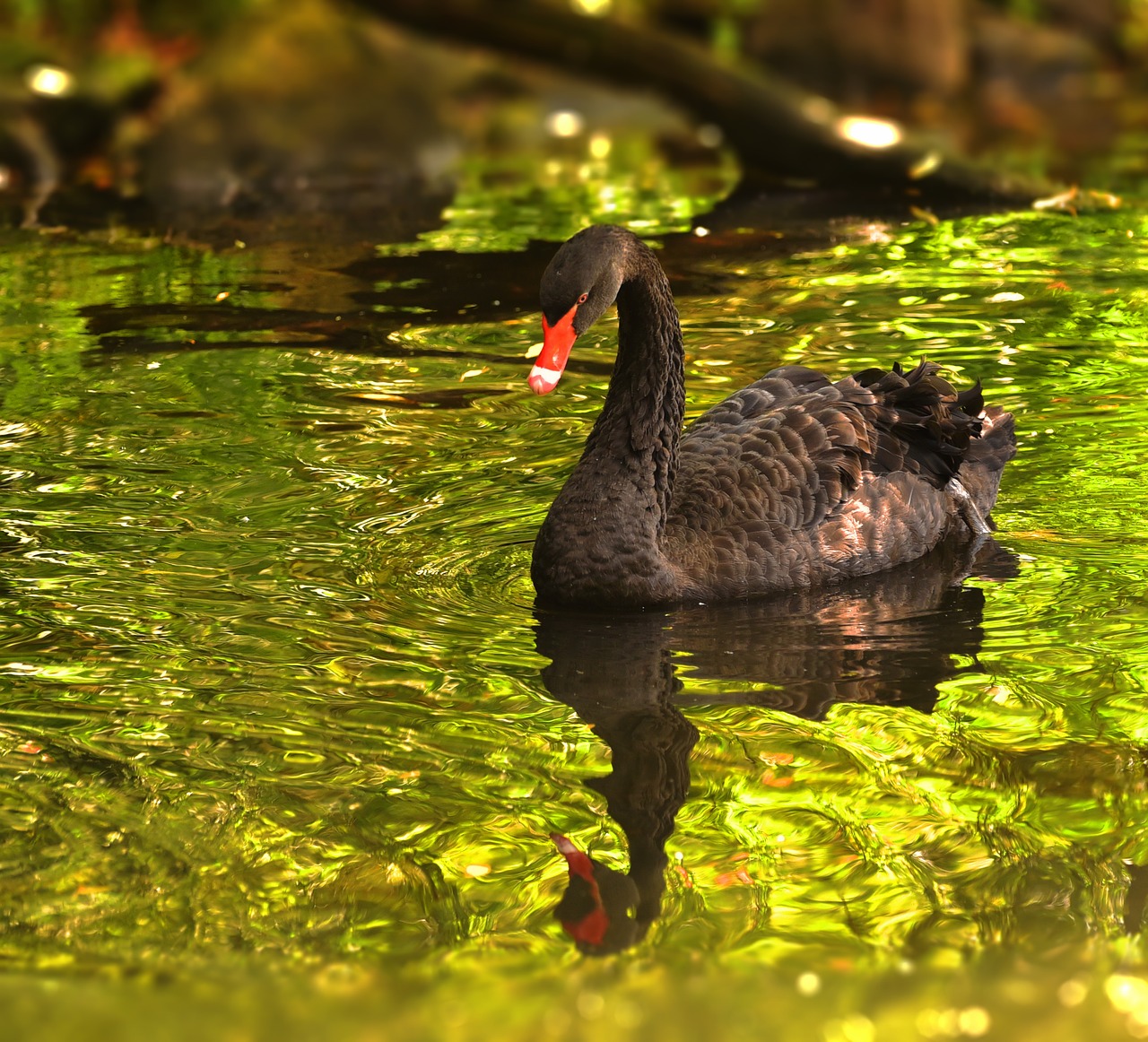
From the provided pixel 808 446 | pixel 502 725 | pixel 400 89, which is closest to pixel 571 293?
pixel 808 446

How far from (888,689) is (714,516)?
1071mm

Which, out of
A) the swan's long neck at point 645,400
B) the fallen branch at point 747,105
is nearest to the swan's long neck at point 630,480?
the swan's long neck at point 645,400

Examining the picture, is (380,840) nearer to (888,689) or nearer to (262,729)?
(262,729)

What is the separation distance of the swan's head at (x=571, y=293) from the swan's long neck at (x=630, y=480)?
210 mm

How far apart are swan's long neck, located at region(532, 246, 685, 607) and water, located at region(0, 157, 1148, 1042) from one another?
0.16 m

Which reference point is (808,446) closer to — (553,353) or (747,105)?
(553,353)

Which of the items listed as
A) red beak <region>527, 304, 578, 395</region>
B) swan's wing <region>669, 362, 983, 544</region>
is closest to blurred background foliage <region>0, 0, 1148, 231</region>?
swan's wing <region>669, 362, 983, 544</region>

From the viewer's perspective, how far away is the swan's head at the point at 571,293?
5.52m

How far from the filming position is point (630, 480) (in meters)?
5.95

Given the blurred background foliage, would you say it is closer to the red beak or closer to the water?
the water

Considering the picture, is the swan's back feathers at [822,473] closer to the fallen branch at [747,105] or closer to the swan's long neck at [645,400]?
the swan's long neck at [645,400]

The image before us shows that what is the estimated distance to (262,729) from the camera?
5.02 metres

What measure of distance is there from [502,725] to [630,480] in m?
1.21

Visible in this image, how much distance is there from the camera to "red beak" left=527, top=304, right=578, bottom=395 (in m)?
5.41
